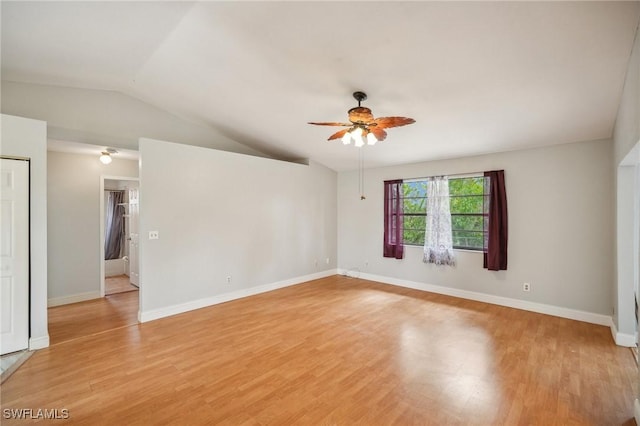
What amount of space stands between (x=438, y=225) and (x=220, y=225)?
153 inches

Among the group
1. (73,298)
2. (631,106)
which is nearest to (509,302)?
(631,106)

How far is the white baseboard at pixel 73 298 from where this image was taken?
4.54 m

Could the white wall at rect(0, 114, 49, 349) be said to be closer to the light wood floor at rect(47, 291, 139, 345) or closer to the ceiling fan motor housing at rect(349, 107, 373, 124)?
the light wood floor at rect(47, 291, 139, 345)

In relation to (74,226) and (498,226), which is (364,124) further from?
(74,226)

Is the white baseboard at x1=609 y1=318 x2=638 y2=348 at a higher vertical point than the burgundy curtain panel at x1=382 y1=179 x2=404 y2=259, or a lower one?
lower

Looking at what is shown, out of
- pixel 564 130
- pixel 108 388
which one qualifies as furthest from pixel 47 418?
pixel 564 130

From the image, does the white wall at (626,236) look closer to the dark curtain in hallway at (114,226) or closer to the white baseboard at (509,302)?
the white baseboard at (509,302)

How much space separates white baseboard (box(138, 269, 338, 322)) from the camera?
394 cm

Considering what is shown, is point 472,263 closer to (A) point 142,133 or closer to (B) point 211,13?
(B) point 211,13

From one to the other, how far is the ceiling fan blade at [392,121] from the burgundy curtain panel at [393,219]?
2.96 m

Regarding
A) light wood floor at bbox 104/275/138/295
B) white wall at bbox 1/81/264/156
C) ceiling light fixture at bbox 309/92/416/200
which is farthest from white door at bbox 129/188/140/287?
ceiling light fixture at bbox 309/92/416/200

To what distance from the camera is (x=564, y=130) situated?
364 centimetres

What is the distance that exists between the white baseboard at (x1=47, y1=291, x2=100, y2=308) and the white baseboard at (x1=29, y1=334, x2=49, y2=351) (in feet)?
6.11

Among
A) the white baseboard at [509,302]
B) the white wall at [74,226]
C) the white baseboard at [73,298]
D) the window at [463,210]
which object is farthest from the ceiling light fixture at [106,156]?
the white baseboard at [509,302]
